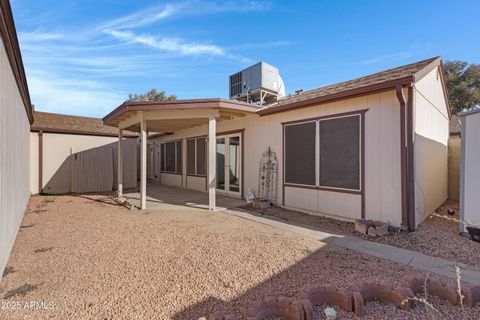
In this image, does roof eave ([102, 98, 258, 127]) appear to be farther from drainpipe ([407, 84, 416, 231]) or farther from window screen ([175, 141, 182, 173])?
window screen ([175, 141, 182, 173])

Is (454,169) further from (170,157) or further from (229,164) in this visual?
(170,157)

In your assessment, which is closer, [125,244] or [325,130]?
[125,244]

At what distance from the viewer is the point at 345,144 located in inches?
204

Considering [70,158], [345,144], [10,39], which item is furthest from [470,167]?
[70,158]

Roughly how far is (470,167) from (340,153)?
214 cm

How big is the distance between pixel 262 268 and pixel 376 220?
2950 mm

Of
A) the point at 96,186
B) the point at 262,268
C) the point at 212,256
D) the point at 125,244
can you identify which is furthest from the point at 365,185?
the point at 96,186

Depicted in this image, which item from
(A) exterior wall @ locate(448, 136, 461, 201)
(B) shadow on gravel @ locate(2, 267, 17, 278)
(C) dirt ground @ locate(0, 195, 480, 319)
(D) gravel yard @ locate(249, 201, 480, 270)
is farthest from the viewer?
(A) exterior wall @ locate(448, 136, 461, 201)

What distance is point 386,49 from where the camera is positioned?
871 cm

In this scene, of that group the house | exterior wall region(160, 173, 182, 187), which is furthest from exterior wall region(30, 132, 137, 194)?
the house

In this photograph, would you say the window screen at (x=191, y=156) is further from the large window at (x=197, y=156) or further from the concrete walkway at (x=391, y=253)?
the concrete walkway at (x=391, y=253)

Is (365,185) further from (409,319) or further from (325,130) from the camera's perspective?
(409,319)

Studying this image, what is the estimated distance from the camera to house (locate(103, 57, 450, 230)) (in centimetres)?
450

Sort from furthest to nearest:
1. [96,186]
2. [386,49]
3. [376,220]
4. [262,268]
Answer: [96,186] → [386,49] → [376,220] → [262,268]
